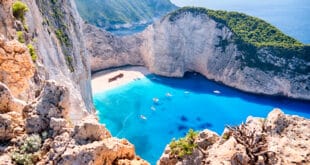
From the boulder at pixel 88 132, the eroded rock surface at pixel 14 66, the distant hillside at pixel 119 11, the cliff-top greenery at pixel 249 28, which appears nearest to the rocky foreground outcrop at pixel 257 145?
the boulder at pixel 88 132

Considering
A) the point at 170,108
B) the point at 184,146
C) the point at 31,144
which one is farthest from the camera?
the point at 170,108

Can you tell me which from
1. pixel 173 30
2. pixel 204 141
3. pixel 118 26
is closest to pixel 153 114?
pixel 173 30

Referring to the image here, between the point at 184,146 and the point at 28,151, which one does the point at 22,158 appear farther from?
the point at 184,146

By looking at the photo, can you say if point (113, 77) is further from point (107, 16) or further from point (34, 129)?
point (107, 16)

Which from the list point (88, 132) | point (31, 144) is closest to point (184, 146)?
point (88, 132)

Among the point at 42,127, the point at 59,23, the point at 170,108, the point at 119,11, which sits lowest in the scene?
the point at 170,108

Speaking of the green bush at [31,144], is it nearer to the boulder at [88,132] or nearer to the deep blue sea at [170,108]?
the boulder at [88,132]

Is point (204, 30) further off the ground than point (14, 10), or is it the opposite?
point (14, 10)
